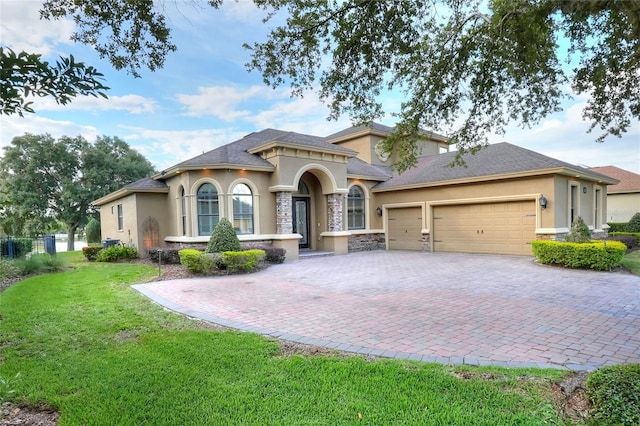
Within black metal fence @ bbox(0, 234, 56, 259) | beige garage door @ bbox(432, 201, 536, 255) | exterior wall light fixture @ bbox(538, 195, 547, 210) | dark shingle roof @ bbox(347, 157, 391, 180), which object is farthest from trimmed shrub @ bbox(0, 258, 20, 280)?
exterior wall light fixture @ bbox(538, 195, 547, 210)

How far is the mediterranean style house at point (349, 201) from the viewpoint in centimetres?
1277

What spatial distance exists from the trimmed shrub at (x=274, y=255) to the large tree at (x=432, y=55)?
6.37 m

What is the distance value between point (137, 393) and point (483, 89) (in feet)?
23.3

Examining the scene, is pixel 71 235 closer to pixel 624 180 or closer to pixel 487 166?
pixel 487 166

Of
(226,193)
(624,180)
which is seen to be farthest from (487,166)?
(624,180)

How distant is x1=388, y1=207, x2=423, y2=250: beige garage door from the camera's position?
1608 centimetres

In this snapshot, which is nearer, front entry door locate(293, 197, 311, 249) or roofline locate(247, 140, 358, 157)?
roofline locate(247, 140, 358, 157)

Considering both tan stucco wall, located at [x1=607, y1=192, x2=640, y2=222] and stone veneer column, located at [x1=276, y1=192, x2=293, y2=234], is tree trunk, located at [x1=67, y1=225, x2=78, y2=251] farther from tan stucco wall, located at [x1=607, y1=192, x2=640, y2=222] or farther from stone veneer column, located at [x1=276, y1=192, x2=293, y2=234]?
tan stucco wall, located at [x1=607, y1=192, x2=640, y2=222]

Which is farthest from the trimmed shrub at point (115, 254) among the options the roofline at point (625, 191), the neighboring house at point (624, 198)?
the roofline at point (625, 191)

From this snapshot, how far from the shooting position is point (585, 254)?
31.3ft

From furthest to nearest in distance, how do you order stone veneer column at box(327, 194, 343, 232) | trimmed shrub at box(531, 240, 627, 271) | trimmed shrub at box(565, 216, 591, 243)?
stone veneer column at box(327, 194, 343, 232) < trimmed shrub at box(565, 216, 591, 243) < trimmed shrub at box(531, 240, 627, 271)

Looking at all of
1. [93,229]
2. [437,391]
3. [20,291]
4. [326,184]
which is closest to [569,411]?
[437,391]

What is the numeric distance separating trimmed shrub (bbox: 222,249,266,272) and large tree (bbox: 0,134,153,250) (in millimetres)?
22218

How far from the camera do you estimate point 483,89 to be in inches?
257
